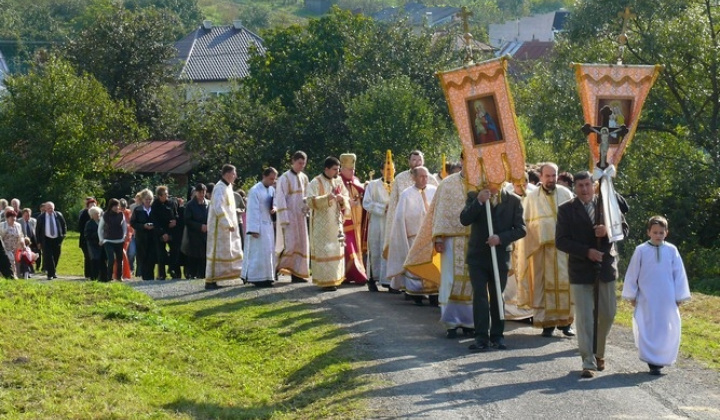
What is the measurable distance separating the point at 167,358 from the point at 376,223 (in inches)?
237

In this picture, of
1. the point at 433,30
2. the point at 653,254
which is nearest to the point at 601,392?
the point at 653,254

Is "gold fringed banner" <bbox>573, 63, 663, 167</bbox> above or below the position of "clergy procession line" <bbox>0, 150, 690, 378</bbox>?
above

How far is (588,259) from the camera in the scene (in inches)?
455

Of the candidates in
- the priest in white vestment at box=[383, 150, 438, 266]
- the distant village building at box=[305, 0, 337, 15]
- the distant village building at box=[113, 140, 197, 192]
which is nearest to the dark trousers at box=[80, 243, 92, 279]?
the priest in white vestment at box=[383, 150, 438, 266]

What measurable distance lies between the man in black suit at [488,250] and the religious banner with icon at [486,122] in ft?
0.85

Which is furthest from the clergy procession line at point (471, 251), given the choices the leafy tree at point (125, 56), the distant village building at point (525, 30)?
the distant village building at point (525, 30)

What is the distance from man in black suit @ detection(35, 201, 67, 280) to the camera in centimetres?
2487

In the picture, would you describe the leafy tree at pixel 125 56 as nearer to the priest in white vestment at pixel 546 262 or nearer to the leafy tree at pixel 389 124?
the leafy tree at pixel 389 124

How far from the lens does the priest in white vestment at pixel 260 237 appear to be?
1861 centimetres

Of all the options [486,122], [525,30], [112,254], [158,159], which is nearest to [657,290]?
[486,122]

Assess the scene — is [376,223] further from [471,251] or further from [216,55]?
[216,55]

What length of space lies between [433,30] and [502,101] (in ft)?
106

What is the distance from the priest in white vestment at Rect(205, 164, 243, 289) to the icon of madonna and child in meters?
6.67

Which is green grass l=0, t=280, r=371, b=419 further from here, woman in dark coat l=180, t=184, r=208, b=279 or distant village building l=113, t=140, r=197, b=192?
distant village building l=113, t=140, r=197, b=192
